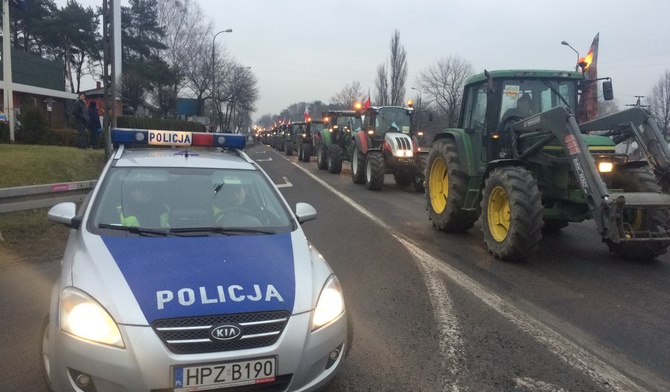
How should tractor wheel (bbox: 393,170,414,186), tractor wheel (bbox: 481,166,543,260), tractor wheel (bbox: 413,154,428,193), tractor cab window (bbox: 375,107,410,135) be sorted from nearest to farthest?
tractor wheel (bbox: 481,166,543,260) < tractor wheel (bbox: 413,154,428,193) < tractor wheel (bbox: 393,170,414,186) < tractor cab window (bbox: 375,107,410,135)

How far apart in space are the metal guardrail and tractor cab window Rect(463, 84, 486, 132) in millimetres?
6096

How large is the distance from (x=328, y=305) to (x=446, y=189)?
288 inches

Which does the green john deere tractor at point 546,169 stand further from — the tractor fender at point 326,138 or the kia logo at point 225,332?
the tractor fender at point 326,138

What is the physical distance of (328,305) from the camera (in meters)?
3.29

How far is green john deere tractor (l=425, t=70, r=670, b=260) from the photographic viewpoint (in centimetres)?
661

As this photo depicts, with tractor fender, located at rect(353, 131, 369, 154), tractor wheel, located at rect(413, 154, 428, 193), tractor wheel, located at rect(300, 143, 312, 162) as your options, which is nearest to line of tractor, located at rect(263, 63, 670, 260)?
tractor wheel, located at rect(413, 154, 428, 193)

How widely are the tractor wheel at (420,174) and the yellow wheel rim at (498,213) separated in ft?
22.7

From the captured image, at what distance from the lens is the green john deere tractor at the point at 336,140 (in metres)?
21.2

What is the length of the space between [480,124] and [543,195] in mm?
1718

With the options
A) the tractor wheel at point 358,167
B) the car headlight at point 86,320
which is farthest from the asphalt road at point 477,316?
the tractor wheel at point 358,167

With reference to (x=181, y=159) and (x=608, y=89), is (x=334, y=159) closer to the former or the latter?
(x=608, y=89)

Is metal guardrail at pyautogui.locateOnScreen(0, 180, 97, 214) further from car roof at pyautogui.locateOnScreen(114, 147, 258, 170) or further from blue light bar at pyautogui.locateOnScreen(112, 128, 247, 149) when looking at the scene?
car roof at pyautogui.locateOnScreen(114, 147, 258, 170)

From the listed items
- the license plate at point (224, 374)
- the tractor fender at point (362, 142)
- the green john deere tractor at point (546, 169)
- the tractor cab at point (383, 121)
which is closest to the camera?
the license plate at point (224, 374)

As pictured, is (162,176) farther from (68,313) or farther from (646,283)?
(646,283)
